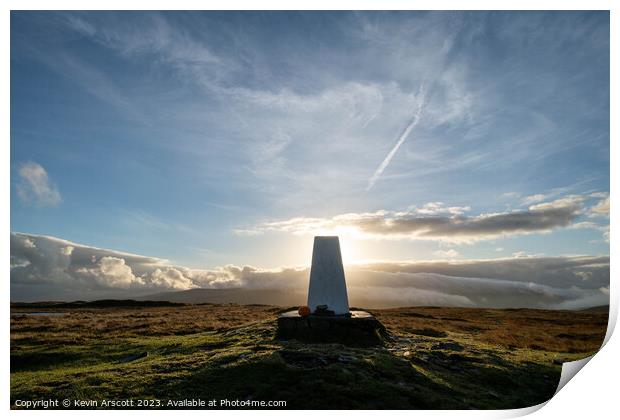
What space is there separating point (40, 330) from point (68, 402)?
21276 mm

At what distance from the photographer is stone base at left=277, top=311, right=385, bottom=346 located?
1633cm

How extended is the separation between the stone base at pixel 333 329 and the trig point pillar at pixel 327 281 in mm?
531

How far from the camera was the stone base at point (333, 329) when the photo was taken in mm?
16328

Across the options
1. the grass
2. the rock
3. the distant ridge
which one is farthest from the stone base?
the distant ridge

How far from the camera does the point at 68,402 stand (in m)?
11.4

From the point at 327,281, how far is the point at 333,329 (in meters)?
2.06

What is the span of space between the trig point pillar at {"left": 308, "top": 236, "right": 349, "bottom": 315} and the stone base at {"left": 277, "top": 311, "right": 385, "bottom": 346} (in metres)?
0.53

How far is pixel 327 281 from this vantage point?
57.1 feet

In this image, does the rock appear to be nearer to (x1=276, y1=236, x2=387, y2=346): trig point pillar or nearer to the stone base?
(x1=276, y1=236, x2=387, y2=346): trig point pillar

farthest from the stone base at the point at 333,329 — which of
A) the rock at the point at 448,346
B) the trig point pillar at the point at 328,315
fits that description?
the rock at the point at 448,346
